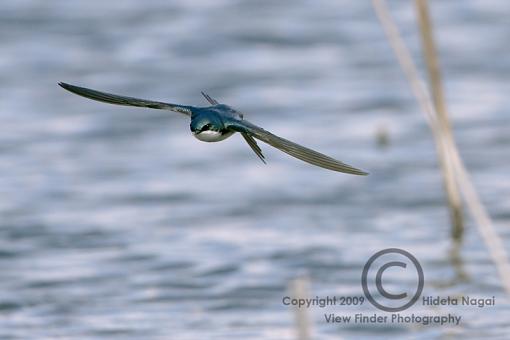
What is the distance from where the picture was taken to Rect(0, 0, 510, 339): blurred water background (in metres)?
6.43

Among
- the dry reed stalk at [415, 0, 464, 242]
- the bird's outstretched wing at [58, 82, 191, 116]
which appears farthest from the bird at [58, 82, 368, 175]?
the dry reed stalk at [415, 0, 464, 242]

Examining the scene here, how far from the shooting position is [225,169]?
8453 mm

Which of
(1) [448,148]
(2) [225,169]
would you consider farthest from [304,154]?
(2) [225,169]

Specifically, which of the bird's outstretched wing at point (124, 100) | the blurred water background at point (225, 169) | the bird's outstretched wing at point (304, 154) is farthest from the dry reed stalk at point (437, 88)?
the bird's outstretched wing at point (304, 154)

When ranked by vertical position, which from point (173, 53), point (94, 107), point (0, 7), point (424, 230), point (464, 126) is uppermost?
point (0, 7)

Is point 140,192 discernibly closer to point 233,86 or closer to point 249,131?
point 233,86

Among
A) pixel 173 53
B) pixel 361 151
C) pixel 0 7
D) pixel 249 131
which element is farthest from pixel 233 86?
pixel 249 131

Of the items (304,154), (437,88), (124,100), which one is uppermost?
(437,88)

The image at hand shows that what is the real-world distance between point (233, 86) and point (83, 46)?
1.63 meters

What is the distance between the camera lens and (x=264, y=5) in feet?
39.9

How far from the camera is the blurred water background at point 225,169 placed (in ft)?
21.1

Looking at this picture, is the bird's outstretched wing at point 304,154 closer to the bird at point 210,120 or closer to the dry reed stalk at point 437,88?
the bird at point 210,120

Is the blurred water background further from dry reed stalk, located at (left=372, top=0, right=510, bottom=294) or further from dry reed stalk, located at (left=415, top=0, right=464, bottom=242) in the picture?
dry reed stalk, located at (left=372, top=0, right=510, bottom=294)

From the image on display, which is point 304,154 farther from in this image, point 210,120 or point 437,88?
point 437,88
